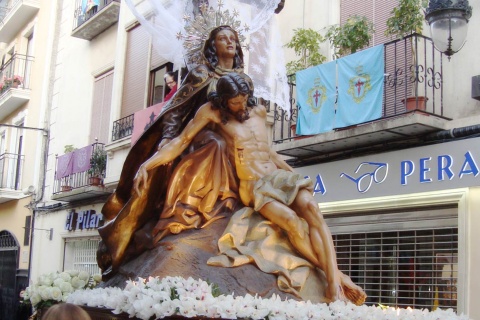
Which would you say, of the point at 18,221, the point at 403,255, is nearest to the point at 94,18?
the point at 18,221

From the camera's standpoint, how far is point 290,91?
10961 mm

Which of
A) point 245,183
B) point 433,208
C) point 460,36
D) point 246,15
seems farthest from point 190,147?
→ point 433,208

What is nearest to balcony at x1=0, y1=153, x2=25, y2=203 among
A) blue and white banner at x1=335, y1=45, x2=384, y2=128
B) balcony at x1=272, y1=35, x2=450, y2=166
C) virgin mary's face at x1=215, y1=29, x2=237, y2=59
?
balcony at x1=272, y1=35, x2=450, y2=166

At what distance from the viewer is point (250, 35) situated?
888 cm

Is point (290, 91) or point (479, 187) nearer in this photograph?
point (479, 187)

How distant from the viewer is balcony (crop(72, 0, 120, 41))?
17016 mm

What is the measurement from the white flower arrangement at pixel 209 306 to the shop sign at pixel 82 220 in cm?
1177

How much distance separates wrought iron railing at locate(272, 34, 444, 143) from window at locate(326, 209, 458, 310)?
1379 millimetres

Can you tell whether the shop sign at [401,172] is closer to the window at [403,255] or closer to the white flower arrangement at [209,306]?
the window at [403,255]

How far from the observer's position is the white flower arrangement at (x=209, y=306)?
13.9 ft

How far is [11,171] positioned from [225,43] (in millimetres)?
16965

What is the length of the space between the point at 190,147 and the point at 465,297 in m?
4.56

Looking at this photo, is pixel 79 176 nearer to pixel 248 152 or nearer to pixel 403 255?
pixel 403 255

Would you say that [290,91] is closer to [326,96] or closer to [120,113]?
[326,96]
